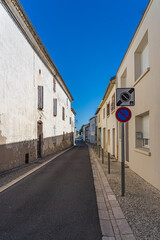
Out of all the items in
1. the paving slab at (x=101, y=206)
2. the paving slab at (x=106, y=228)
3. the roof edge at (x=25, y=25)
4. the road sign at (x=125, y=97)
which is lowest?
the paving slab at (x=101, y=206)

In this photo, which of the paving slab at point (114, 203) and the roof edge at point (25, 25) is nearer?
the paving slab at point (114, 203)

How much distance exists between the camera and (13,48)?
8.02 meters

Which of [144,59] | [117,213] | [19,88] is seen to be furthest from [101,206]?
[19,88]

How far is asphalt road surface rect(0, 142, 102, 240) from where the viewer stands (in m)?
2.57

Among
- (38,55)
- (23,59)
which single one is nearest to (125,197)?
(23,59)

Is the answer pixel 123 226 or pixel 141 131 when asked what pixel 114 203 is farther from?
pixel 141 131

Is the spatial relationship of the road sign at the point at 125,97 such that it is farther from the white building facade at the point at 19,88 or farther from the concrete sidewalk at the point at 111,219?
the white building facade at the point at 19,88

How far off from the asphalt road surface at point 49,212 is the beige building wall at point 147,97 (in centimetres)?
200

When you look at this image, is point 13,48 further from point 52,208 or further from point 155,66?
point 52,208

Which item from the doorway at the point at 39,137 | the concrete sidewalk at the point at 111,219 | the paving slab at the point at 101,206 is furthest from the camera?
the doorway at the point at 39,137

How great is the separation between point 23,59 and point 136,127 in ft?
22.3

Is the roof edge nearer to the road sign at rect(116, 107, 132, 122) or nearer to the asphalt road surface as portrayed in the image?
the road sign at rect(116, 107, 132, 122)

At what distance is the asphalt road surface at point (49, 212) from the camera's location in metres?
2.57

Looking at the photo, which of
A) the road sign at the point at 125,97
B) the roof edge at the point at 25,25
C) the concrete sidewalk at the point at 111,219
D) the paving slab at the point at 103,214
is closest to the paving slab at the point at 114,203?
the concrete sidewalk at the point at 111,219
